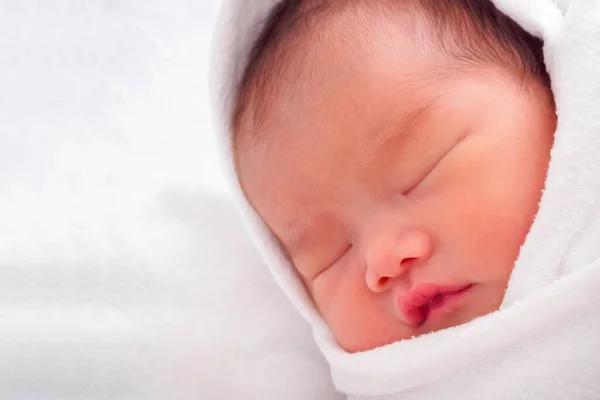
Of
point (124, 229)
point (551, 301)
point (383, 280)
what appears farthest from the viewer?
point (124, 229)

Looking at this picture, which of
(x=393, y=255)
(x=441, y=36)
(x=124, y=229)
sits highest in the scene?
(x=441, y=36)

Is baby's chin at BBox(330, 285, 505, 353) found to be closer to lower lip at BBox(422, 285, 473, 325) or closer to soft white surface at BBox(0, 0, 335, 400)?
lower lip at BBox(422, 285, 473, 325)

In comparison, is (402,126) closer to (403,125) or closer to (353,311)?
(403,125)

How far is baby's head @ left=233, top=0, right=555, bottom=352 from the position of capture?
2.38 feet

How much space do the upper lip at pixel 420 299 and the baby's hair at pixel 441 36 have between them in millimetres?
236

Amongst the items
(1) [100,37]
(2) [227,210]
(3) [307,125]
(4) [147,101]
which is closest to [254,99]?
(3) [307,125]

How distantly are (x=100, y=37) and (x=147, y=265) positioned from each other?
51 centimetres

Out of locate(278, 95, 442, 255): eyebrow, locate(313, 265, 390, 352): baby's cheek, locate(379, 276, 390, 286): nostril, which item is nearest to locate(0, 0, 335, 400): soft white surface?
locate(313, 265, 390, 352): baby's cheek

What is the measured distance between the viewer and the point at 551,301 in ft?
2.14

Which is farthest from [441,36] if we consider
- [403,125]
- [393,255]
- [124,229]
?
[124,229]

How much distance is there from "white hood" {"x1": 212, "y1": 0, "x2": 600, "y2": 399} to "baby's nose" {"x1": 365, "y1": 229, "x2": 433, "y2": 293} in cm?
8

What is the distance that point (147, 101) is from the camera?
50.5 inches

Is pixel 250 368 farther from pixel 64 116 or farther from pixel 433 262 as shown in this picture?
pixel 64 116

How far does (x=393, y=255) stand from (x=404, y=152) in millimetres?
112
